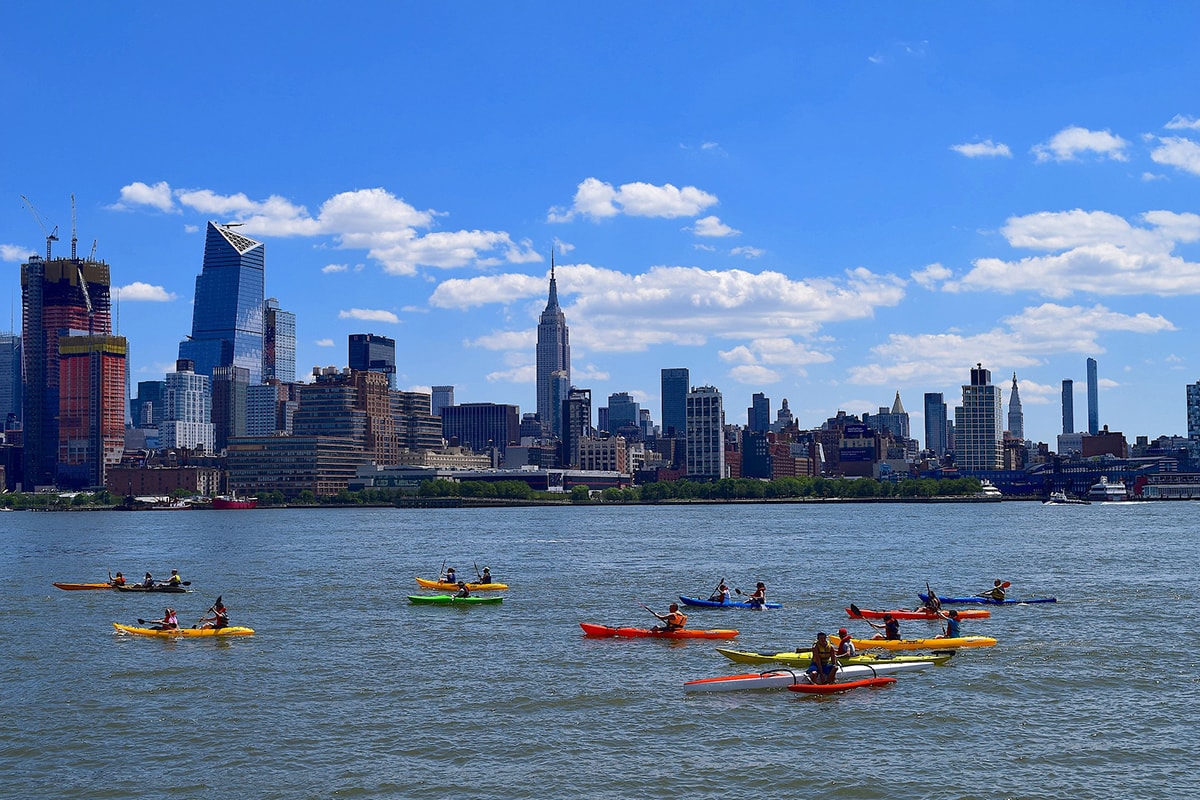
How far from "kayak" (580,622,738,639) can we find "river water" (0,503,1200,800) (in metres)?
0.51

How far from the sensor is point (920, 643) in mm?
54656

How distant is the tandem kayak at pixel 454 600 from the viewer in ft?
240

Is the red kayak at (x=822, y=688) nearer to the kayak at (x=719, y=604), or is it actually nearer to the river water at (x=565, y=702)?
the river water at (x=565, y=702)

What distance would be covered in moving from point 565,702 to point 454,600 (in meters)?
29.6

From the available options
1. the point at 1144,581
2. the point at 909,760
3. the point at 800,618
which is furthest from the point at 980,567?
the point at 909,760

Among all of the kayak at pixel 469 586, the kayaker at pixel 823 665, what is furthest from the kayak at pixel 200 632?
the kayaker at pixel 823 665

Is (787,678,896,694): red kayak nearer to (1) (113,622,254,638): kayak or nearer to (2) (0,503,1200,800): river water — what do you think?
(2) (0,503,1200,800): river water

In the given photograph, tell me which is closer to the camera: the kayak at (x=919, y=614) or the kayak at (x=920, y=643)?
the kayak at (x=920, y=643)

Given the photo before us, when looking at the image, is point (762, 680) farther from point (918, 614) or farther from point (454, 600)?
point (454, 600)

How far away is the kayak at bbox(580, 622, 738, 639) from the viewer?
58312 millimetres

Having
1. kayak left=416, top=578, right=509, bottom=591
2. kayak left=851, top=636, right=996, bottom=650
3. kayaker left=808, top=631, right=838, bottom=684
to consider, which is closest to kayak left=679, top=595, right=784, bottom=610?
kayak left=851, top=636, right=996, bottom=650

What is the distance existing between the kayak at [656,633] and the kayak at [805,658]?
20.4ft

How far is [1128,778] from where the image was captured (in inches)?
1373

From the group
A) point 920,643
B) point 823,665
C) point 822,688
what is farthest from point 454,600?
point 822,688
